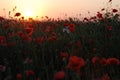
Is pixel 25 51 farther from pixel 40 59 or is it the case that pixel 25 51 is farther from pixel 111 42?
pixel 111 42

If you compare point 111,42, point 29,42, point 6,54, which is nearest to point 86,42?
point 111,42

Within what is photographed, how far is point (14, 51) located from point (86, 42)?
4.20 ft

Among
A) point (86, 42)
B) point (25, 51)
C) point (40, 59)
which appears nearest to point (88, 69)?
point (40, 59)

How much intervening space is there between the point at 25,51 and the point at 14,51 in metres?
0.17

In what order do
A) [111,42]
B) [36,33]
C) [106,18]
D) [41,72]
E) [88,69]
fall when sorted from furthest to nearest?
[106,18] < [36,33] < [111,42] < [41,72] < [88,69]

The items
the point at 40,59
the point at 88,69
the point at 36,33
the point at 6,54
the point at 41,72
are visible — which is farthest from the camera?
the point at 36,33

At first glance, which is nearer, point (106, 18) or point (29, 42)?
point (29, 42)

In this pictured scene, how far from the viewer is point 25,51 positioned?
5.06 m

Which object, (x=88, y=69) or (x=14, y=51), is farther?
(x=14, y=51)

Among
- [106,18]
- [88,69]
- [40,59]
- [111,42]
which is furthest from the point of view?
[106,18]

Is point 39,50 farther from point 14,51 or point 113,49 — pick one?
point 113,49

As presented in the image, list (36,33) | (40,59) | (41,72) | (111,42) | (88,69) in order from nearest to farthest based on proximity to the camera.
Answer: (88,69) → (41,72) → (40,59) → (111,42) → (36,33)

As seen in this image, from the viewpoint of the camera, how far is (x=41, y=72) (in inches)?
152

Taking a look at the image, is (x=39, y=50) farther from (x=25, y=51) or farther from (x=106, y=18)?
(x=106, y=18)
